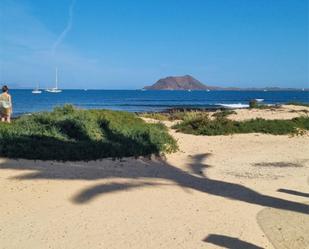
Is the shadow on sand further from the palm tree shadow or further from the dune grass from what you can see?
the dune grass

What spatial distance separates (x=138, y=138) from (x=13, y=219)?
6413 millimetres

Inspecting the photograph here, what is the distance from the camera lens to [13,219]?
6938 millimetres

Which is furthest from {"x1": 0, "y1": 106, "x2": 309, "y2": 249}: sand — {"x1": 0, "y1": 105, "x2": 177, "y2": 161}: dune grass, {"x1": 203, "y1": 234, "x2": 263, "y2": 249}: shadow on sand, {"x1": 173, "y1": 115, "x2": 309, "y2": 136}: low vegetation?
{"x1": 173, "y1": 115, "x2": 309, "y2": 136}: low vegetation

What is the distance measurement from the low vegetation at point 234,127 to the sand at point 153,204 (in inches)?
215

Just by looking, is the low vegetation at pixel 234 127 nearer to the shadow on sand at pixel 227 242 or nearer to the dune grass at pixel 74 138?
the dune grass at pixel 74 138

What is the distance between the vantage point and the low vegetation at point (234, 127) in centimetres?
1777

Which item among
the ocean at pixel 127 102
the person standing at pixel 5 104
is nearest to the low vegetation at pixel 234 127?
the ocean at pixel 127 102

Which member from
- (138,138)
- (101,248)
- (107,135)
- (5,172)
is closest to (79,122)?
(107,135)

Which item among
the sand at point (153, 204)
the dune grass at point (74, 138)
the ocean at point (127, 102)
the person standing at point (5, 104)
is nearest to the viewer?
the sand at point (153, 204)

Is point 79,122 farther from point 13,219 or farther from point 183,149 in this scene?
point 13,219

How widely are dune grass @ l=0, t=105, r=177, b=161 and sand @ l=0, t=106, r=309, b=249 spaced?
0.40m

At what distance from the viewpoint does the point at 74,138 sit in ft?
42.9

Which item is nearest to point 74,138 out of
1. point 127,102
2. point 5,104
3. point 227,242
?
point 5,104

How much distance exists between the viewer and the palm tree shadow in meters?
8.15
